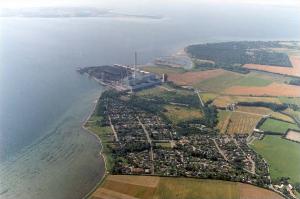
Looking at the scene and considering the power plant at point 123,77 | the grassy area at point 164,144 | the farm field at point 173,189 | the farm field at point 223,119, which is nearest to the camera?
the farm field at point 173,189

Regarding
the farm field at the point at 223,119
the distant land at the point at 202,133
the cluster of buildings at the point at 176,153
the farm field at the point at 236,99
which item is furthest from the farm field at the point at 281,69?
the cluster of buildings at the point at 176,153

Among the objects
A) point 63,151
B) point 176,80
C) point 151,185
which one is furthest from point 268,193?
point 176,80

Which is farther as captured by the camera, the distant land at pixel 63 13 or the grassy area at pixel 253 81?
the distant land at pixel 63 13

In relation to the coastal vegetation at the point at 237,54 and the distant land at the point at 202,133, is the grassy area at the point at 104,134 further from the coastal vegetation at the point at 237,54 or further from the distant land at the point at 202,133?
the coastal vegetation at the point at 237,54

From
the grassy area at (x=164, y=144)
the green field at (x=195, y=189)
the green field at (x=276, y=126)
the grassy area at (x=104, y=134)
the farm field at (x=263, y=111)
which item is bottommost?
the farm field at (x=263, y=111)

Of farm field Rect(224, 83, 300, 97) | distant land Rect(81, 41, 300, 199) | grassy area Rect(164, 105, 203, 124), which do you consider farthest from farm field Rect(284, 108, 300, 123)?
grassy area Rect(164, 105, 203, 124)

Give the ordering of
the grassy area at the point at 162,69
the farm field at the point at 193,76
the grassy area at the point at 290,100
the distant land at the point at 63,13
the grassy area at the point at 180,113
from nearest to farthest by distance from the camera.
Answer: the grassy area at the point at 180,113, the grassy area at the point at 290,100, the farm field at the point at 193,76, the grassy area at the point at 162,69, the distant land at the point at 63,13

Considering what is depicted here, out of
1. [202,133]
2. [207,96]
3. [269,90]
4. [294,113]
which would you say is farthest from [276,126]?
[269,90]
